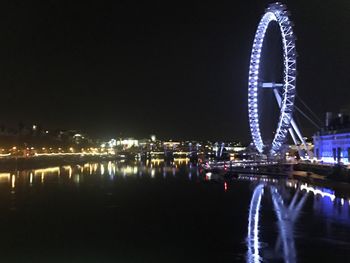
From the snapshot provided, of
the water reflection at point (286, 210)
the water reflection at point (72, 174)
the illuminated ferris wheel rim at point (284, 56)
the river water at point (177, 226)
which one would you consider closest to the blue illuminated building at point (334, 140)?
the illuminated ferris wheel rim at point (284, 56)

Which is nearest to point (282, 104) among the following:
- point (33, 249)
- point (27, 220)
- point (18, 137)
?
point (27, 220)

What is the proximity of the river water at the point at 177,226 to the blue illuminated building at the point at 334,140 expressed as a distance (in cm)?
2433

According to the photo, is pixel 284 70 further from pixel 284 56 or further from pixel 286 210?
pixel 286 210

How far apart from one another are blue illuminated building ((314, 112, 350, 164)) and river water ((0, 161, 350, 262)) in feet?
79.8

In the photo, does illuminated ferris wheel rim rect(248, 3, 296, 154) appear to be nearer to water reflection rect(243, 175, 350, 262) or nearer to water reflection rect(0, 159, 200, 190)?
water reflection rect(243, 175, 350, 262)

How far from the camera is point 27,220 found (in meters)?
26.6

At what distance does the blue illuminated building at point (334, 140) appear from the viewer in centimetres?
6391

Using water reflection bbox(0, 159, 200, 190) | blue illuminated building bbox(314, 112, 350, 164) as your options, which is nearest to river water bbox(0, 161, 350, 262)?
water reflection bbox(0, 159, 200, 190)

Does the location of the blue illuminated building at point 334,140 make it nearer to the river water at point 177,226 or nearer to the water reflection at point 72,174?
the water reflection at point 72,174

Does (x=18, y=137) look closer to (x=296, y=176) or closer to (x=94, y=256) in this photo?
(x=296, y=176)

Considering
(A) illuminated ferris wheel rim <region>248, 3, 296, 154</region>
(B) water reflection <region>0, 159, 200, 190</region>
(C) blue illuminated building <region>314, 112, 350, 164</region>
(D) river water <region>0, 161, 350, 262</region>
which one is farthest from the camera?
(C) blue illuminated building <region>314, 112, 350, 164</region>

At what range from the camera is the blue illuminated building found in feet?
210

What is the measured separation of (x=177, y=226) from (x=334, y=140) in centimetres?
4907

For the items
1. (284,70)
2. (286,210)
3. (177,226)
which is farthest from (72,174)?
(177,226)
